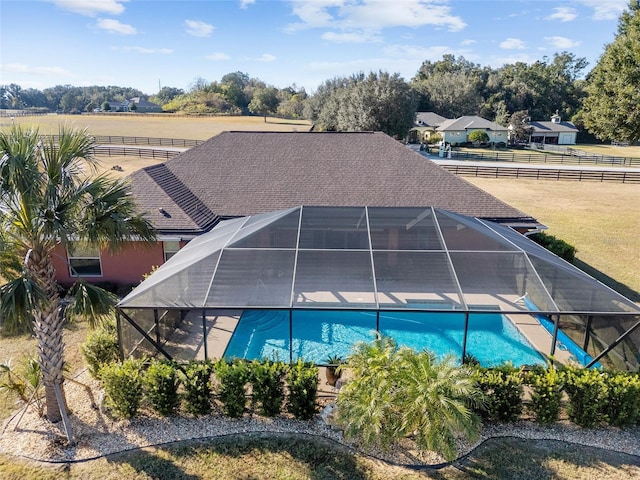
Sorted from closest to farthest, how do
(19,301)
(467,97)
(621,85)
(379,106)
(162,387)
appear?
(19,301), (162,387), (621,85), (379,106), (467,97)

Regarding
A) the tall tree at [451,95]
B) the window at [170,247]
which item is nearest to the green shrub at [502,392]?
the window at [170,247]

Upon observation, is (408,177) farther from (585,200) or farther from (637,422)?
(585,200)

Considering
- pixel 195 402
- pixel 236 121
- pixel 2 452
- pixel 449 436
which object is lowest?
pixel 2 452

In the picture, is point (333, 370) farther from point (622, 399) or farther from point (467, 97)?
point (467, 97)

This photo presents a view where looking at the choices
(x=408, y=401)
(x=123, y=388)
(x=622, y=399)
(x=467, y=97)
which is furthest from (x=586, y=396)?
(x=467, y=97)

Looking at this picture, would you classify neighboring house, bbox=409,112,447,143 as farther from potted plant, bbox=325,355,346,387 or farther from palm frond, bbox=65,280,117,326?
palm frond, bbox=65,280,117,326

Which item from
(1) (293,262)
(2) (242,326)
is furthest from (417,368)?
(2) (242,326)
